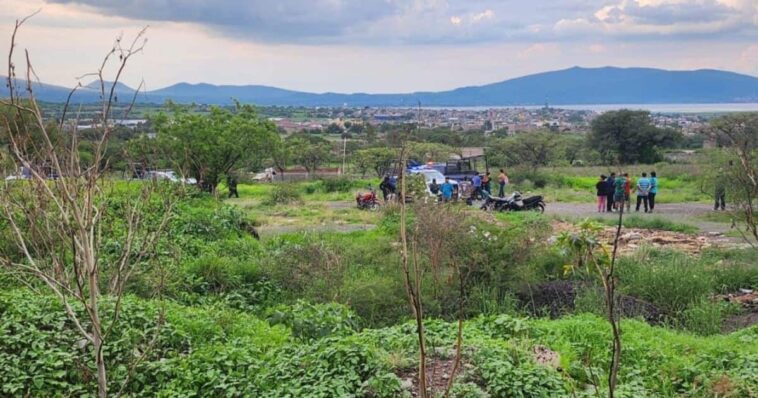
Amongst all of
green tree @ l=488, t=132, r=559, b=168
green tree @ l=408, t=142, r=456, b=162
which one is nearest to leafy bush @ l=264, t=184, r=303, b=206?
green tree @ l=408, t=142, r=456, b=162

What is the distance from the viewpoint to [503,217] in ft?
55.9

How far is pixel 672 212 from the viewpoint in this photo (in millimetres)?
20328

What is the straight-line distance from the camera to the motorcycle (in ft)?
64.6

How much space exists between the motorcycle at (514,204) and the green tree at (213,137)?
9.12m

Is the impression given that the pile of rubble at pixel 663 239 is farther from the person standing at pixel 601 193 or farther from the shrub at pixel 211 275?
the shrub at pixel 211 275

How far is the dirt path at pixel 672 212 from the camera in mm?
17297

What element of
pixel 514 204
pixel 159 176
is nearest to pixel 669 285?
pixel 159 176

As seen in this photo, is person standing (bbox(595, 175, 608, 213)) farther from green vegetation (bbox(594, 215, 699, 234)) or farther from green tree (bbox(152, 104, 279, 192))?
green tree (bbox(152, 104, 279, 192))

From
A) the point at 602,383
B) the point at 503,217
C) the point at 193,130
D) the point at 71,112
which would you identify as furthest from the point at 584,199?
the point at 71,112

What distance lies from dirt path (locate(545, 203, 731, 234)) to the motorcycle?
456mm

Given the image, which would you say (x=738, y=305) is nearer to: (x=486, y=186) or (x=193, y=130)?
(x=486, y=186)

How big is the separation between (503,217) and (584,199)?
9.05 m

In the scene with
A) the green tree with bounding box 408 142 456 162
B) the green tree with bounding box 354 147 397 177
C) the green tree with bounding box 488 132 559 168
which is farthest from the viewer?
the green tree with bounding box 488 132 559 168

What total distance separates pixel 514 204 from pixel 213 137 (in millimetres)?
10730
